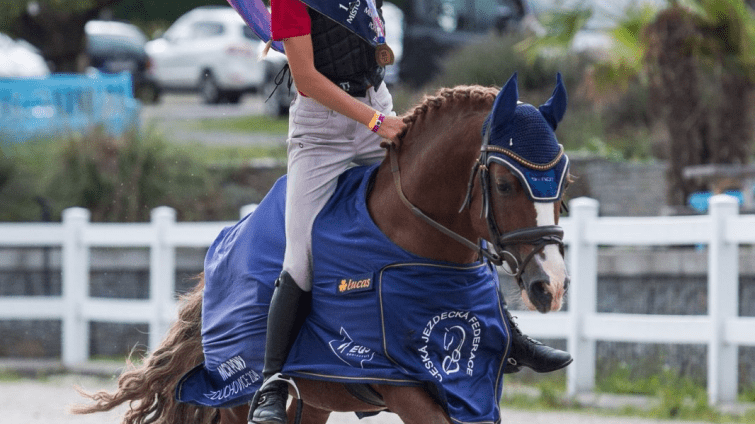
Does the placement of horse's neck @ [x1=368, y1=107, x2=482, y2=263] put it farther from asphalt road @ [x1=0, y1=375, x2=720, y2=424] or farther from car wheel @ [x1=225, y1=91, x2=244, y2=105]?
car wheel @ [x1=225, y1=91, x2=244, y2=105]

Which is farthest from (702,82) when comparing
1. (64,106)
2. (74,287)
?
(64,106)

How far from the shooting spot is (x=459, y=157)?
13.8ft

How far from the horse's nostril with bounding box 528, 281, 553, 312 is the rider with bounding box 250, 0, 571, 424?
842 mm

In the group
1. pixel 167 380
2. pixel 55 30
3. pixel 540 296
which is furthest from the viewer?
pixel 55 30

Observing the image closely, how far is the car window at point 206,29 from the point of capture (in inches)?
892

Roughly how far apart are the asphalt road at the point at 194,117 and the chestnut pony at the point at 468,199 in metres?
10.1

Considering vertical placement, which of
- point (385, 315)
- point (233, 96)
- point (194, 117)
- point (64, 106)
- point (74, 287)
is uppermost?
point (233, 96)

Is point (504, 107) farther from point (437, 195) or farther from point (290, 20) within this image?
point (290, 20)

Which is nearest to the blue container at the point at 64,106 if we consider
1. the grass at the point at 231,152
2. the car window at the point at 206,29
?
the grass at the point at 231,152

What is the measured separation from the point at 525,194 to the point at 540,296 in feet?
1.18

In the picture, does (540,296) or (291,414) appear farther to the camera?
(291,414)

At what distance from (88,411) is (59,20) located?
15.8 metres

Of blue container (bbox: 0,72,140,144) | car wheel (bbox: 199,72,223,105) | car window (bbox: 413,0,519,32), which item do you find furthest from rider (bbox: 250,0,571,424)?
car wheel (bbox: 199,72,223,105)

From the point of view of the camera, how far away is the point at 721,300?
8.34 m
